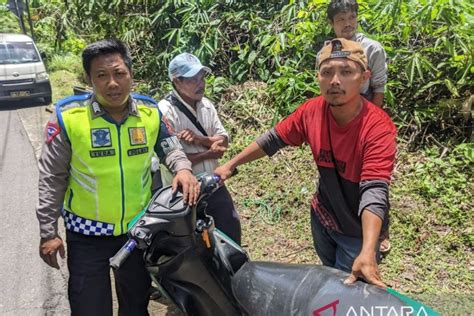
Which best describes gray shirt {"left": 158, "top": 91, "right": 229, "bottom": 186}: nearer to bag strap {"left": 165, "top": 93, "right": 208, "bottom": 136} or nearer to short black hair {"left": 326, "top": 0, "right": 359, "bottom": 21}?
bag strap {"left": 165, "top": 93, "right": 208, "bottom": 136}

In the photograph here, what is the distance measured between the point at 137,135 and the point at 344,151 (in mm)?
916

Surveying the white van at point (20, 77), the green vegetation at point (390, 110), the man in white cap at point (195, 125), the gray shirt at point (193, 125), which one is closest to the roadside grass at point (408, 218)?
the green vegetation at point (390, 110)

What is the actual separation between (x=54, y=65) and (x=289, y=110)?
37.0 ft

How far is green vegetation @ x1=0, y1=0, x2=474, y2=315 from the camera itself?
313 centimetres

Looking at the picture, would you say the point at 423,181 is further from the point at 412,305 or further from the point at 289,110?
the point at 412,305

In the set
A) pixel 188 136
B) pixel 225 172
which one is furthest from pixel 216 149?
pixel 225 172

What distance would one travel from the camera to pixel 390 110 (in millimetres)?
4363

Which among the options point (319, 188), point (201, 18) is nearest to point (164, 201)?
point (319, 188)

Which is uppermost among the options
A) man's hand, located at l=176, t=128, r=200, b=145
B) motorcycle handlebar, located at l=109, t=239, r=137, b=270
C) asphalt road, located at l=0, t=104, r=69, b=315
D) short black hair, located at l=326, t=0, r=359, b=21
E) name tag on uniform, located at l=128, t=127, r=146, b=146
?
short black hair, located at l=326, t=0, r=359, b=21

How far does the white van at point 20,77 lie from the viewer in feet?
35.0

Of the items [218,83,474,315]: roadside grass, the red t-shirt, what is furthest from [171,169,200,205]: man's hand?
[218,83,474,315]: roadside grass

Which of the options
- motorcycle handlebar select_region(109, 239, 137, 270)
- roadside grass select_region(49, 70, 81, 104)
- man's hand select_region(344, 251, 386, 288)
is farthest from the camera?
roadside grass select_region(49, 70, 81, 104)

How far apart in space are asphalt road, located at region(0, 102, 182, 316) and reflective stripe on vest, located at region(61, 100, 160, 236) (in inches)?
49.1

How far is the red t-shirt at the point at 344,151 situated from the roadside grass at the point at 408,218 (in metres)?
1.19
